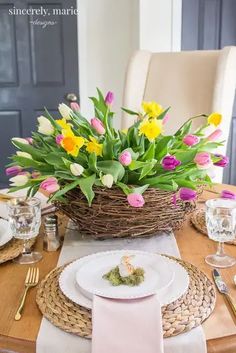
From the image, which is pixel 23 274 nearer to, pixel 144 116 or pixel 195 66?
pixel 144 116

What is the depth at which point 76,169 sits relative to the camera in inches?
36.6

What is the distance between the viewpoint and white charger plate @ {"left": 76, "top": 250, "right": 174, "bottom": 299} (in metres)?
0.72

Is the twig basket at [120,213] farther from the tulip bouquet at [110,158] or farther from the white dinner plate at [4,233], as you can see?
the white dinner plate at [4,233]

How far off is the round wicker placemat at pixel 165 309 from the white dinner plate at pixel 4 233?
0.22m

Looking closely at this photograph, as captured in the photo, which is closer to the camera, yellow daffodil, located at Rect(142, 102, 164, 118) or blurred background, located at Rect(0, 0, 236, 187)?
yellow daffodil, located at Rect(142, 102, 164, 118)

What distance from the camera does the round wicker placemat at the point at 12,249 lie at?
0.93 m

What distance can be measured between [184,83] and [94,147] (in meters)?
1.15

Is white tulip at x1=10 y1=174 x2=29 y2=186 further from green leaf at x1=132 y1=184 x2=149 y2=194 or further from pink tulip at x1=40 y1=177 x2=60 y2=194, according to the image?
green leaf at x1=132 y1=184 x2=149 y2=194

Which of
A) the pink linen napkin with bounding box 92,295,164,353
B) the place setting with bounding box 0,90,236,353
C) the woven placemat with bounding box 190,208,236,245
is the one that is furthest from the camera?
the woven placemat with bounding box 190,208,236,245

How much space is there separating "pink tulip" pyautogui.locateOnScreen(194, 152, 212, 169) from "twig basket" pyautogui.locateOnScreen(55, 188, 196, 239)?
0.31 feet

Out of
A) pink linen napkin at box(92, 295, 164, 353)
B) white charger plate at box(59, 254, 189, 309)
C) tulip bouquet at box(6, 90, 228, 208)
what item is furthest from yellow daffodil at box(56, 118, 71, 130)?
pink linen napkin at box(92, 295, 164, 353)

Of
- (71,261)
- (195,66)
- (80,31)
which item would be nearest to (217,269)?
(71,261)

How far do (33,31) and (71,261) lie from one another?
2.63m

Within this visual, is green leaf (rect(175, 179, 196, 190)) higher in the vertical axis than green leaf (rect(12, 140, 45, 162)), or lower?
lower
